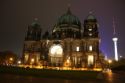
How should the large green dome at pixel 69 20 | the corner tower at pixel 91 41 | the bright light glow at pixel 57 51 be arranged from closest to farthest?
the corner tower at pixel 91 41 < the bright light glow at pixel 57 51 < the large green dome at pixel 69 20

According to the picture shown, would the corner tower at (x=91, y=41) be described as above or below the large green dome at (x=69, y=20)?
below

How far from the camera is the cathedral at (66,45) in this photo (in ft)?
203

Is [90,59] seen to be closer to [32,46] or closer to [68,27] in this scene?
[68,27]

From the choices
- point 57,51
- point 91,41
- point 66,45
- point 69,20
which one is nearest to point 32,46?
point 57,51

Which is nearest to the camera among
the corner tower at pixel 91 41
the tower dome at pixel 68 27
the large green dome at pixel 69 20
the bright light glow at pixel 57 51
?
the corner tower at pixel 91 41

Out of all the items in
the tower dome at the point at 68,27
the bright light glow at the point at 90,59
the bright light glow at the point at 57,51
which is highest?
the tower dome at the point at 68,27

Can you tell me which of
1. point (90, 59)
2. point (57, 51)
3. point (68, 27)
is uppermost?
point (68, 27)

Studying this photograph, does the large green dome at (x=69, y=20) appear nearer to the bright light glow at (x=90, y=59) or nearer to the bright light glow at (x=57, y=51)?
the bright light glow at (x=57, y=51)

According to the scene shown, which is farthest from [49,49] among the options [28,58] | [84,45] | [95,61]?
[95,61]

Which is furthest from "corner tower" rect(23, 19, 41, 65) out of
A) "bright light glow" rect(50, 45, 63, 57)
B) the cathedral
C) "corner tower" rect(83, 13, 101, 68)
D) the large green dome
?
"corner tower" rect(83, 13, 101, 68)

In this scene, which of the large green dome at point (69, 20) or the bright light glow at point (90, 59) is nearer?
the bright light glow at point (90, 59)

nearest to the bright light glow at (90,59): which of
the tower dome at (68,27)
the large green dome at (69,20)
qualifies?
the tower dome at (68,27)

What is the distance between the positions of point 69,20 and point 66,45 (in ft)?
45.5

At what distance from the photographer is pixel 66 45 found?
6581 centimetres
